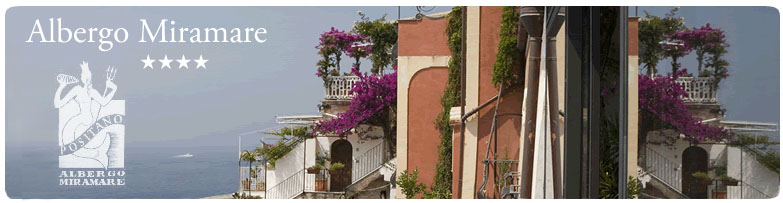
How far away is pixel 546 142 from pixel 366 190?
5299mm

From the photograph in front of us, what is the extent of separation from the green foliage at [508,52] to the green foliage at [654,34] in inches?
168

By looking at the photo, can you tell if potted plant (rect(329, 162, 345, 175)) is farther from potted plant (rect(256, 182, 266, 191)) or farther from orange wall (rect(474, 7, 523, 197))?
orange wall (rect(474, 7, 523, 197))

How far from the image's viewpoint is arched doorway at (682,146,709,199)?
1.16 m

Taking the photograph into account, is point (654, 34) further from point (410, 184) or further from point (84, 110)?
point (84, 110)

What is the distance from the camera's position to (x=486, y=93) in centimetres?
576

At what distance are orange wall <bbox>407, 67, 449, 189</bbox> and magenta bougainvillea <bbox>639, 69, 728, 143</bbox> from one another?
6.11 metres

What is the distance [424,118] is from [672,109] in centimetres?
638

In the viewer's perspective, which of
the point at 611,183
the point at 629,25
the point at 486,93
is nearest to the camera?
the point at 629,25

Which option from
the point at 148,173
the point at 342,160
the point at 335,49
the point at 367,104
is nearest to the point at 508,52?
the point at 367,104

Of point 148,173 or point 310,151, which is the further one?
point 310,151

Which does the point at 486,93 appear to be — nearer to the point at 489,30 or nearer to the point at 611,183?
the point at 489,30

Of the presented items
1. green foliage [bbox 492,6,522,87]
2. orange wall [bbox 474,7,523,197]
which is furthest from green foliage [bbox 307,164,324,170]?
green foliage [bbox 492,6,522,87]

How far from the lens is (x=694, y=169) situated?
46.8 inches

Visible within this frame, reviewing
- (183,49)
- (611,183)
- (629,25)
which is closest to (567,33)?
(611,183)
